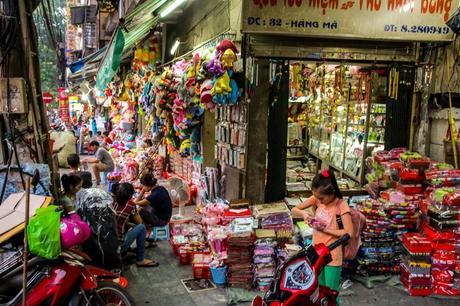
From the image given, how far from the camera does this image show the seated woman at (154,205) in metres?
6.99

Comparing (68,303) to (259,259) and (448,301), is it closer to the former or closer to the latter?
(259,259)

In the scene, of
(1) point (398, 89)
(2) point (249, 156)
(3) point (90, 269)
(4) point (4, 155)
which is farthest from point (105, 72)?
(1) point (398, 89)

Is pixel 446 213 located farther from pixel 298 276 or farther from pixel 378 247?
pixel 298 276

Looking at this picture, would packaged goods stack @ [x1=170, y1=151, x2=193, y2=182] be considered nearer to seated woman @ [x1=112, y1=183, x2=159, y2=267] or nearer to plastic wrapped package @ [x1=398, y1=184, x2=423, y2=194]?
seated woman @ [x1=112, y1=183, x2=159, y2=267]

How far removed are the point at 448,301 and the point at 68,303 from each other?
16.0 ft

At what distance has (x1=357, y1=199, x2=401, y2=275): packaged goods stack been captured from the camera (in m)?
5.93

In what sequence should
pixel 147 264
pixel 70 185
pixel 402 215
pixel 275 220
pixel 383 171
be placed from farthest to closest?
pixel 383 171 < pixel 147 264 < pixel 70 185 < pixel 275 220 < pixel 402 215

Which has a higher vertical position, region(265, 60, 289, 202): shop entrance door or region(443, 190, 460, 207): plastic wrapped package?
region(265, 60, 289, 202): shop entrance door

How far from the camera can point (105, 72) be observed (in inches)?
276

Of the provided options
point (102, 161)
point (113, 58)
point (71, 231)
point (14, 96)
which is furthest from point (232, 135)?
point (102, 161)

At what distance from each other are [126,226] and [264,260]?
2.48 meters

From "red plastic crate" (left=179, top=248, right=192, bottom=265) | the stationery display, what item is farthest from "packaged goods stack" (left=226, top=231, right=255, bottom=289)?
the stationery display

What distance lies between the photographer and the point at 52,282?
380 cm

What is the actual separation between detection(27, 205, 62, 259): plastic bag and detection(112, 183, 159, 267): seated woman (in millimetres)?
2474
